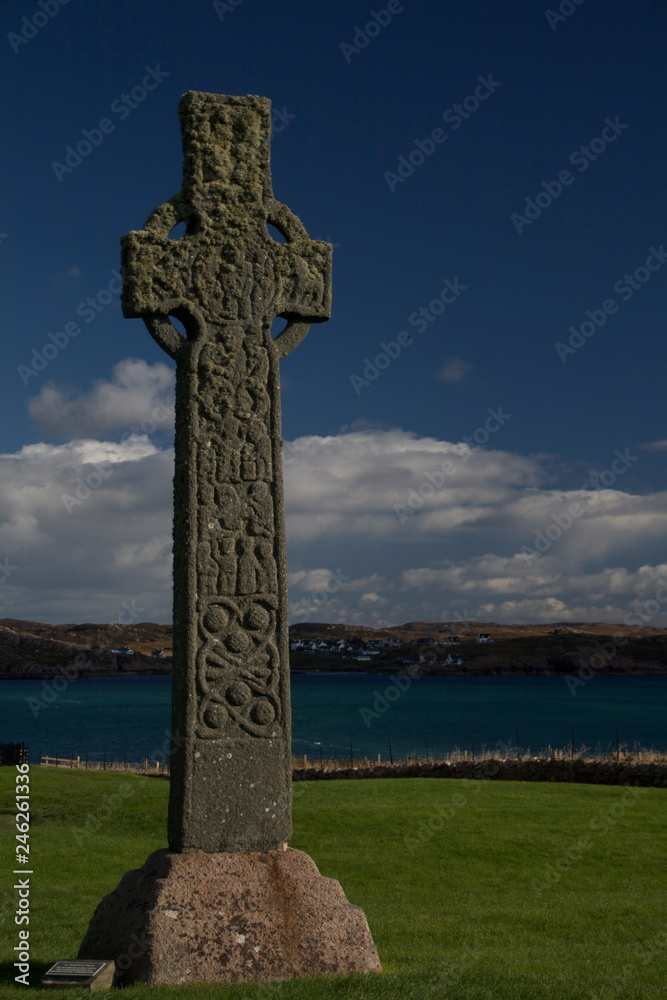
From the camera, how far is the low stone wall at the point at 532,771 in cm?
2436

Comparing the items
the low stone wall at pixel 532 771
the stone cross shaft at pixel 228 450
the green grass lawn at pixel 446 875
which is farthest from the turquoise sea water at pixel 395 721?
the stone cross shaft at pixel 228 450

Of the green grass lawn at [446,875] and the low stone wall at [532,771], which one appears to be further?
the low stone wall at [532,771]

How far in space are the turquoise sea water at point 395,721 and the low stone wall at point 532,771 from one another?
25669 millimetres

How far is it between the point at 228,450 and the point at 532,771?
76.0 feet

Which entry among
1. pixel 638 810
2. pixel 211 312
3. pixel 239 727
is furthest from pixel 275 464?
pixel 638 810

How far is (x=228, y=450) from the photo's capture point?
243 inches

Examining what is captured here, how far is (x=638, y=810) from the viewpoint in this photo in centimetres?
1781

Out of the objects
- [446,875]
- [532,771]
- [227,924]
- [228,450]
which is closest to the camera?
[227,924]

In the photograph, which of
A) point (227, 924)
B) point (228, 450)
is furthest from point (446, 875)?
point (228, 450)

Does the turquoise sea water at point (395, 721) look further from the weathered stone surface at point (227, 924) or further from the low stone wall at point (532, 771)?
the weathered stone surface at point (227, 924)

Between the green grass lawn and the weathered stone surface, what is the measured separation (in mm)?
206

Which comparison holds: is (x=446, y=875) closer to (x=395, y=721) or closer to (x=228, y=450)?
(x=228, y=450)

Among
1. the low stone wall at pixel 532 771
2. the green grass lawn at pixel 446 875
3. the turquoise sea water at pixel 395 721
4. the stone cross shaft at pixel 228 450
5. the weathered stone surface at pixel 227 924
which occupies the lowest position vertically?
the turquoise sea water at pixel 395 721

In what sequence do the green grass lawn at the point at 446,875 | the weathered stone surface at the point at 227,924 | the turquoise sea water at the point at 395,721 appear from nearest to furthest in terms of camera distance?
the weathered stone surface at the point at 227,924, the green grass lawn at the point at 446,875, the turquoise sea water at the point at 395,721
